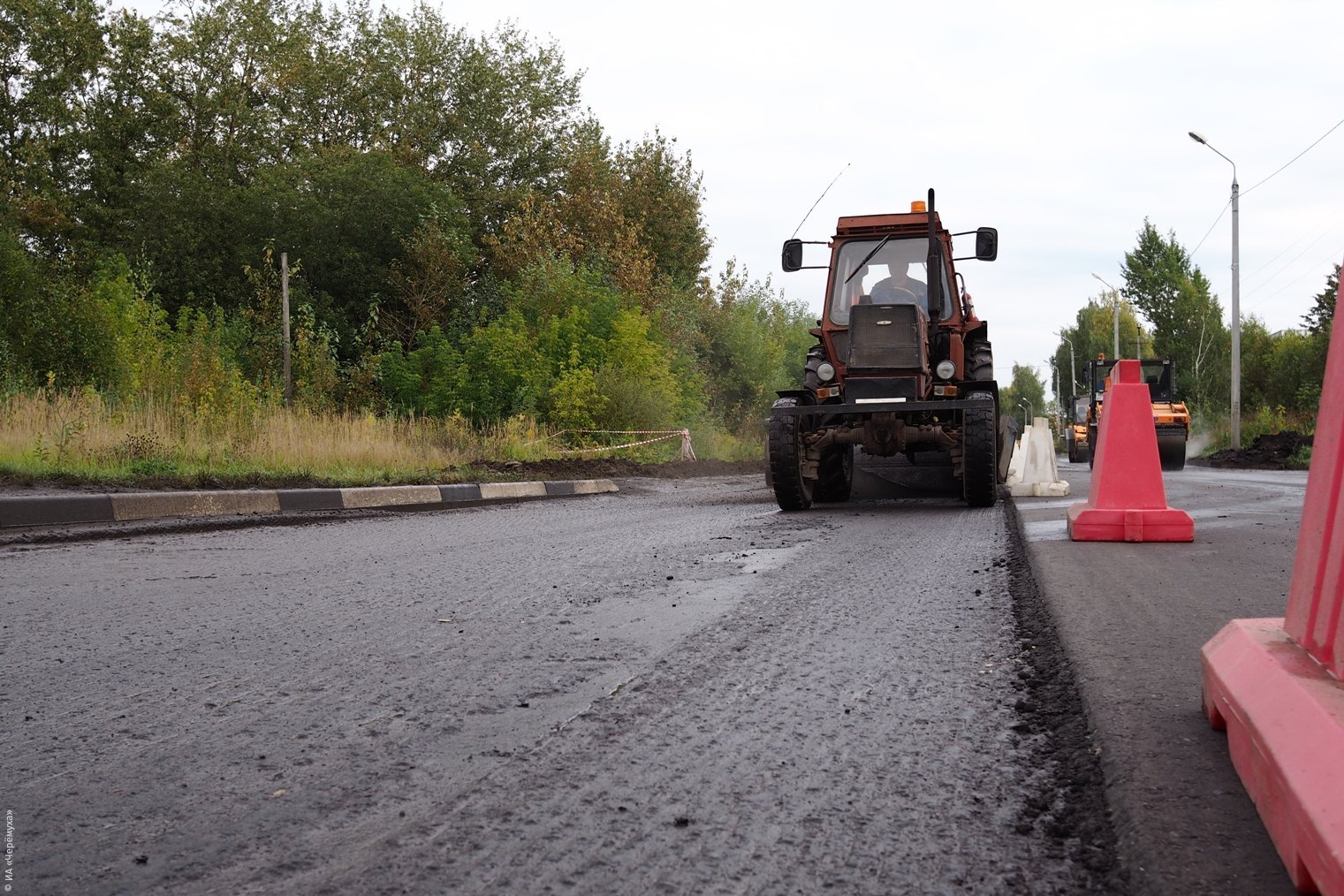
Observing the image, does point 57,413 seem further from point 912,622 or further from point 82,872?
point 82,872

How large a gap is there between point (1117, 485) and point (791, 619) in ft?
11.3

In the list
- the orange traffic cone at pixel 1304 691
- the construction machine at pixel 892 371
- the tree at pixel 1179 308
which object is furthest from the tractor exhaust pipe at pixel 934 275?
the tree at pixel 1179 308

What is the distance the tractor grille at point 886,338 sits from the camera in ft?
36.9

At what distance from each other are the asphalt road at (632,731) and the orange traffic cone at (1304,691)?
96 millimetres

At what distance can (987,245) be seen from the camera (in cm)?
1173

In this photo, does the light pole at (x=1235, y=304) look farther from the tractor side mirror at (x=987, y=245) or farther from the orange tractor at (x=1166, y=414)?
the tractor side mirror at (x=987, y=245)

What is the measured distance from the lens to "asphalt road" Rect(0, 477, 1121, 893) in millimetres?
1935

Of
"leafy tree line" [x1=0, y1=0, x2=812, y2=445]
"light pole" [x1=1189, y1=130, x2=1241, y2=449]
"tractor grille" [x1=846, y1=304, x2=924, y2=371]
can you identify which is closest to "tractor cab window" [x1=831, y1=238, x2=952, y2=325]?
"tractor grille" [x1=846, y1=304, x2=924, y2=371]

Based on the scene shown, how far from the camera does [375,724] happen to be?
2.87m

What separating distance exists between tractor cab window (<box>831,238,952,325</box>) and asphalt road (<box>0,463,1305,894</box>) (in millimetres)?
6570

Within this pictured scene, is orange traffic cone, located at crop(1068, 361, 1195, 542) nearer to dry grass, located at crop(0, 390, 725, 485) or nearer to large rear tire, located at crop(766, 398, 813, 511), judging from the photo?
large rear tire, located at crop(766, 398, 813, 511)

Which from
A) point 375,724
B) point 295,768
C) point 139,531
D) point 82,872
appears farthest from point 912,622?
point 139,531

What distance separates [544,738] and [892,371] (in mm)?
8940

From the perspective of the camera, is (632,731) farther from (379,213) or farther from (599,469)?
(379,213)
